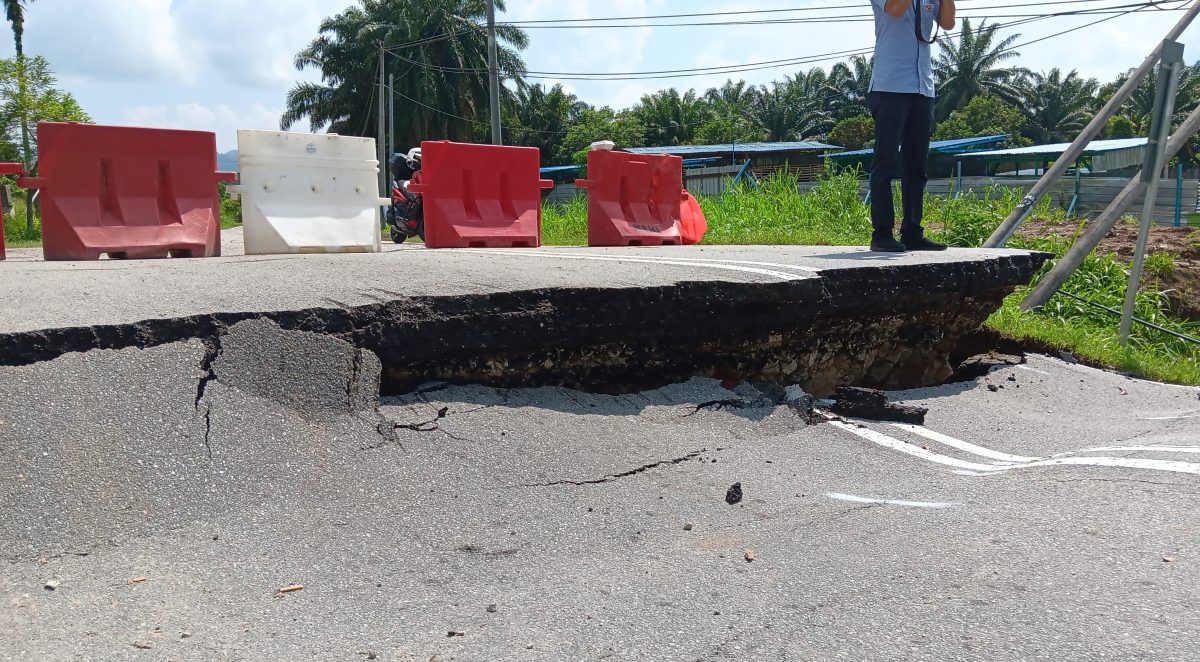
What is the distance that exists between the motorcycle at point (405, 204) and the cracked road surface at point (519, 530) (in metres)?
7.81

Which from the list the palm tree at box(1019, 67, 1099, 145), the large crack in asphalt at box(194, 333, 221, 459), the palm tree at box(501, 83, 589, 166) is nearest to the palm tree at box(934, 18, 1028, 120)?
the palm tree at box(1019, 67, 1099, 145)

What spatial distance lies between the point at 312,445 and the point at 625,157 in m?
6.79

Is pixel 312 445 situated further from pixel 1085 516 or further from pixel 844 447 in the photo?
pixel 1085 516

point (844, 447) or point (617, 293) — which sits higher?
point (617, 293)

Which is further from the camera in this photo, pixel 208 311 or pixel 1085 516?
pixel 208 311

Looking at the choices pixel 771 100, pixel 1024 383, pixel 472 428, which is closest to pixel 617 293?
pixel 472 428

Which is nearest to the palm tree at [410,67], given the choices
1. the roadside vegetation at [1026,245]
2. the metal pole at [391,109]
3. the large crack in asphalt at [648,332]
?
the metal pole at [391,109]

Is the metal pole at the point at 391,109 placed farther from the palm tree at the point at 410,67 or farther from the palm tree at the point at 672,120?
the palm tree at the point at 672,120

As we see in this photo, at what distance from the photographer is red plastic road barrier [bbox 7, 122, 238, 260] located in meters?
6.45

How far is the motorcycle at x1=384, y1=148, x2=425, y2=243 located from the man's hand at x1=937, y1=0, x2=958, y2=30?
655cm

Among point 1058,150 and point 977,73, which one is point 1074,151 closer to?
point 1058,150

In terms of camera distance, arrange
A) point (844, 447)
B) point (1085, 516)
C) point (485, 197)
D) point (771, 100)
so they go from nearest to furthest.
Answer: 1. point (1085, 516)
2. point (844, 447)
3. point (485, 197)
4. point (771, 100)

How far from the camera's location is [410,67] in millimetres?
48250

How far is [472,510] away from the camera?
3.22 metres
